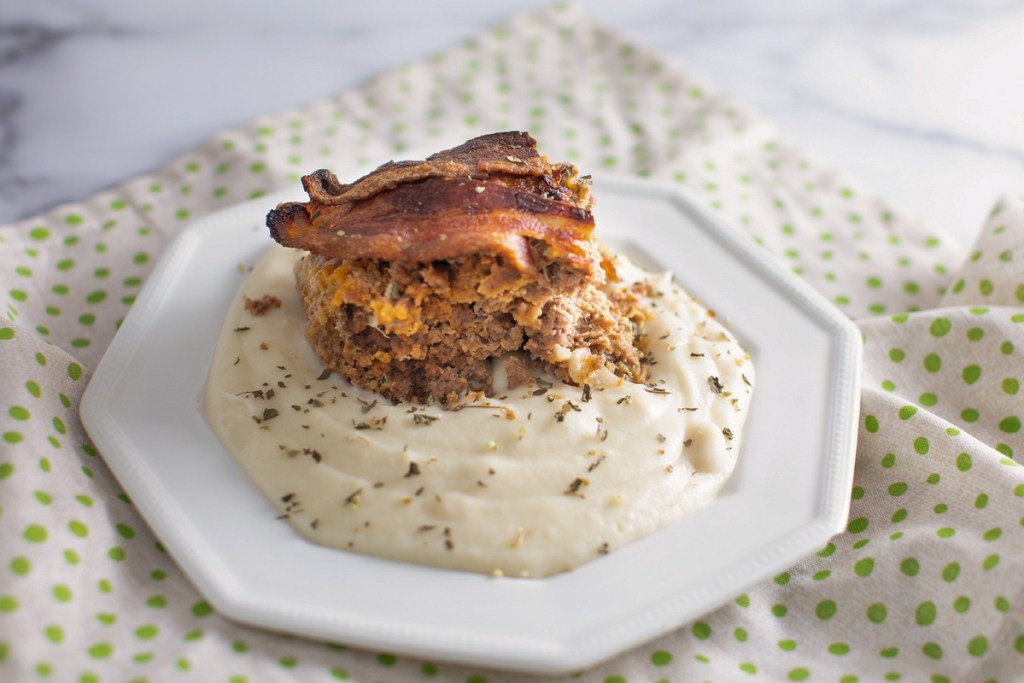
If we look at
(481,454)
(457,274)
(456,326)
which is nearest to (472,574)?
(481,454)

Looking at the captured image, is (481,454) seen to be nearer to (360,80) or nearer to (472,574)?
(472,574)

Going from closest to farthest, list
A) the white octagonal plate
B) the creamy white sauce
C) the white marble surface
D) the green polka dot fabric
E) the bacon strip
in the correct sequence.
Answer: the white octagonal plate → the green polka dot fabric → the creamy white sauce → the bacon strip → the white marble surface

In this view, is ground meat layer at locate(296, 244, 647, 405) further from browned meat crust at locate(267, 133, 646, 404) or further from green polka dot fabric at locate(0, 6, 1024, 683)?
green polka dot fabric at locate(0, 6, 1024, 683)

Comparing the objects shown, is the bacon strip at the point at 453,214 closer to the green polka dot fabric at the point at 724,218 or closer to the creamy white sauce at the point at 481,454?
the creamy white sauce at the point at 481,454

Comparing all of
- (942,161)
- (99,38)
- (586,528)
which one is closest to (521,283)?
(586,528)

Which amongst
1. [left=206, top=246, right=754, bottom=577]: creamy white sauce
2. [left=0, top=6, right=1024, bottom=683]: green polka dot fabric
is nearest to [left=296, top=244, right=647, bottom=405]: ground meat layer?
[left=206, top=246, right=754, bottom=577]: creamy white sauce

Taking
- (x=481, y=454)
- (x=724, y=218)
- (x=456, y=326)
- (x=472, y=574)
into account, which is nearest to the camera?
(x=472, y=574)

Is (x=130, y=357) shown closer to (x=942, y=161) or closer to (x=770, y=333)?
(x=770, y=333)
